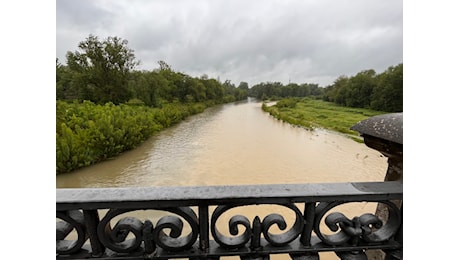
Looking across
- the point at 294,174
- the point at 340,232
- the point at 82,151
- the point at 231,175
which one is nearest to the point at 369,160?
the point at 294,174

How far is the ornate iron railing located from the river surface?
4.76 metres

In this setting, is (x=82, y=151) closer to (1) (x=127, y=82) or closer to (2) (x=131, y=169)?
(2) (x=131, y=169)

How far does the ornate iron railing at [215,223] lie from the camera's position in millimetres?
804

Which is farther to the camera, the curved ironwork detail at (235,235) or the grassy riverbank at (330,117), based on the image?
the grassy riverbank at (330,117)

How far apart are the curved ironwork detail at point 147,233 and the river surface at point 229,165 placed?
517 cm

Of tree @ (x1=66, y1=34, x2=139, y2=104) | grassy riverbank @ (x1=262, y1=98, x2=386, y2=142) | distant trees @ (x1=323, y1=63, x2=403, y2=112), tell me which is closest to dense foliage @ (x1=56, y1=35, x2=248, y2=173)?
tree @ (x1=66, y1=34, x2=139, y2=104)

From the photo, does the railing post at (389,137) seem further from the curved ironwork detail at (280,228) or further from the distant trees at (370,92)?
the distant trees at (370,92)

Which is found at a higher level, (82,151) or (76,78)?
(76,78)

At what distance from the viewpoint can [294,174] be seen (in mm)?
7617

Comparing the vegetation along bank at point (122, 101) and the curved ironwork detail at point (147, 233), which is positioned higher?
the vegetation along bank at point (122, 101)

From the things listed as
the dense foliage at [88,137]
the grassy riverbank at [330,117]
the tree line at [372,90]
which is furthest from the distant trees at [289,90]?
the dense foliage at [88,137]

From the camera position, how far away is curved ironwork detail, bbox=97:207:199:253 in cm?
84

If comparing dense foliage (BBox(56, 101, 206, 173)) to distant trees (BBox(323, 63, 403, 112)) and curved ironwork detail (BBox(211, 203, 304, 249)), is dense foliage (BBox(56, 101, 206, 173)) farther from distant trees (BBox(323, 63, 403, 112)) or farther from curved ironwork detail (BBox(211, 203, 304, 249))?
distant trees (BBox(323, 63, 403, 112))

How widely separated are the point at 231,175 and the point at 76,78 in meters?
18.5
